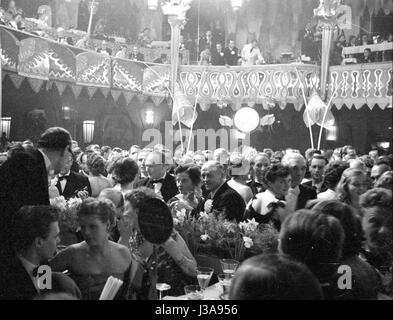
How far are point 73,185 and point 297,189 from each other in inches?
89.2

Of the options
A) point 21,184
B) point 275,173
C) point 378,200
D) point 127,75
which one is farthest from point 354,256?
point 127,75

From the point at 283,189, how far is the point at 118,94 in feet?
34.4

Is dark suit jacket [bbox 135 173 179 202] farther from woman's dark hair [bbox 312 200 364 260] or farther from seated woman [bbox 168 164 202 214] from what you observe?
woman's dark hair [bbox 312 200 364 260]

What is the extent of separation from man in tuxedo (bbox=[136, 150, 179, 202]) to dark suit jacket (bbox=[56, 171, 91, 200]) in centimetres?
55

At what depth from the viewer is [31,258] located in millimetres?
2318

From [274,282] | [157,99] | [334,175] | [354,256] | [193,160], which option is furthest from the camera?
[157,99]

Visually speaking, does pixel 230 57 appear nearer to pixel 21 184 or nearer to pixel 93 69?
pixel 93 69

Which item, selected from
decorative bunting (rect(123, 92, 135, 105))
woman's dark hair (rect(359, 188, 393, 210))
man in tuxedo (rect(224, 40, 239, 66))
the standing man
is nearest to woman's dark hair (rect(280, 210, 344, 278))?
woman's dark hair (rect(359, 188, 393, 210))

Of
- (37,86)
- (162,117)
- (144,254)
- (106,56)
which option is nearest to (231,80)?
(162,117)

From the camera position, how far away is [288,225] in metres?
1.92

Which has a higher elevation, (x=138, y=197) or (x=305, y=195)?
(x=138, y=197)

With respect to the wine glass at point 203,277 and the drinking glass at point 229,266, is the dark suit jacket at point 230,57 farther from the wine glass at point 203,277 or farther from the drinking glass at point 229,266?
the wine glass at point 203,277

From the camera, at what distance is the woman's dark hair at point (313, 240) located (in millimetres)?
1831
